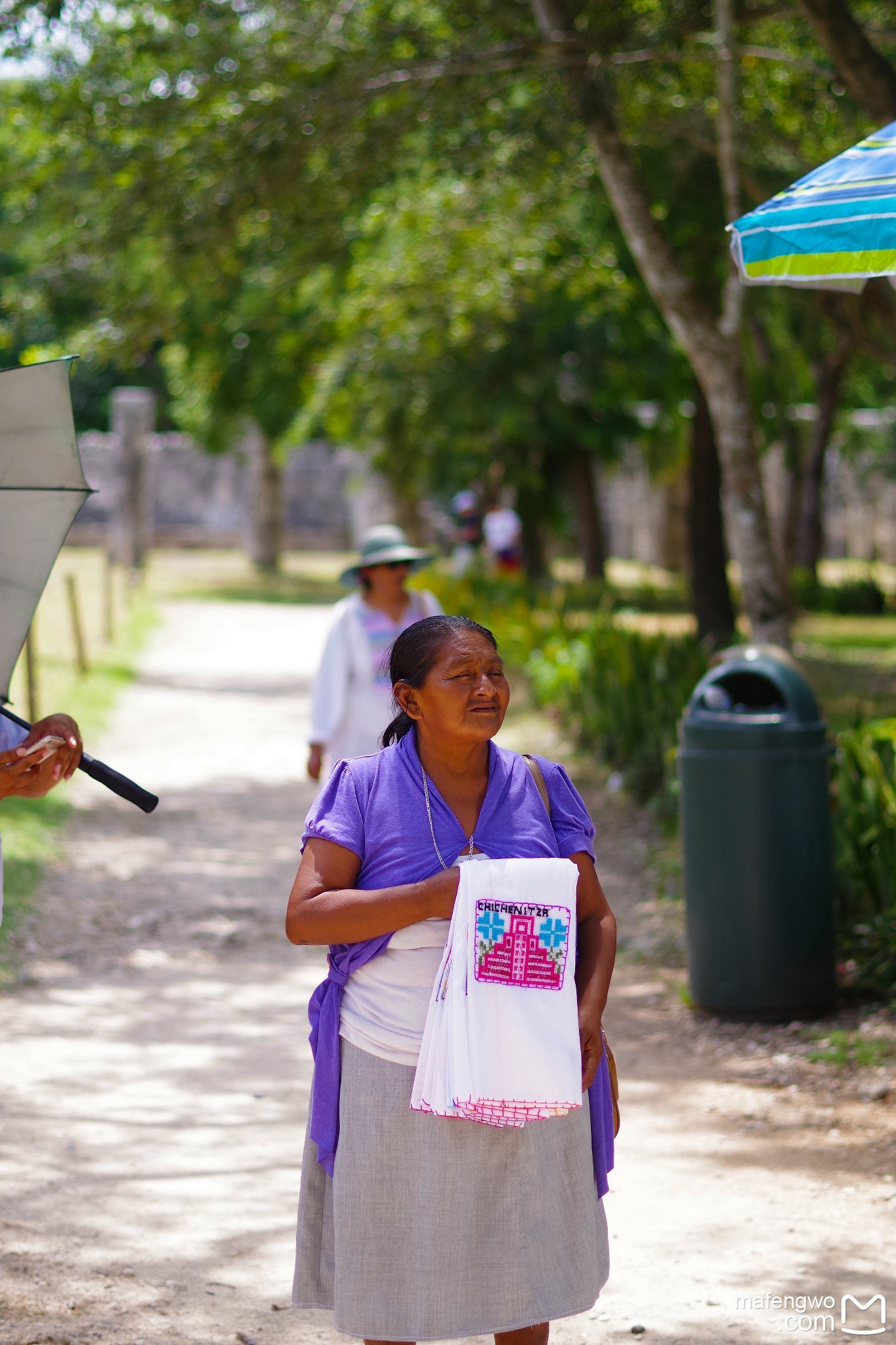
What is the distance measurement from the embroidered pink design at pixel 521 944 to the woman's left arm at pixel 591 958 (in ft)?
0.54

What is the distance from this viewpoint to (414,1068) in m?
2.68

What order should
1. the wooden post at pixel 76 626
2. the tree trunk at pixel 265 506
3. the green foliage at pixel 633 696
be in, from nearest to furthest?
the green foliage at pixel 633 696, the wooden post at pixel 76 626, the tree trunk at pixel 265 506

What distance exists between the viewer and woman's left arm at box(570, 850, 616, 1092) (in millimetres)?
2676

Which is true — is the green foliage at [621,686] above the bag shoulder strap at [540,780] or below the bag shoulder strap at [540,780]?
Result: below

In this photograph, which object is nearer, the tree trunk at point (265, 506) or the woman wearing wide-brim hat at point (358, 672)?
the woman wearing wide-brim hat at point (358, 672)

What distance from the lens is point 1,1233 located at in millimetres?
3939

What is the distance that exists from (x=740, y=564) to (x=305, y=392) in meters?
16.5

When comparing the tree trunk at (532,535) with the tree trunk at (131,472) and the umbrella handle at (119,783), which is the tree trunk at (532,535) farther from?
the umbrella handle at (119,783)

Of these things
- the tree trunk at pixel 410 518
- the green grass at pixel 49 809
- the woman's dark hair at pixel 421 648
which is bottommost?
the green grass at pixel 49 809

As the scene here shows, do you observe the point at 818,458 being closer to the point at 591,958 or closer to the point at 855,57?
the point at 855,57

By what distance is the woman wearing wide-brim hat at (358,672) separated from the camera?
618 centimetres

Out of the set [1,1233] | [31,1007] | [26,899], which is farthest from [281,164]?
[1,1233]

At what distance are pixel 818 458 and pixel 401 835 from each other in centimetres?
1988

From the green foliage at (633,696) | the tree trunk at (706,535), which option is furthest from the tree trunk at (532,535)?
the green foliage at (633,696)
